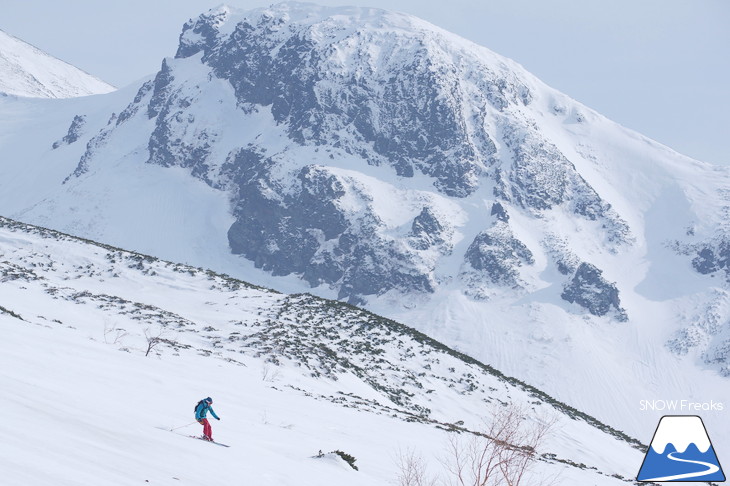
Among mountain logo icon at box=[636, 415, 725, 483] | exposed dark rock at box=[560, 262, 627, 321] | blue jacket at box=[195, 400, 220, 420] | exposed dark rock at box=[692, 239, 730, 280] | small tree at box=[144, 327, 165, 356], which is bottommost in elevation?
blue jacket at box=[195, 400, 220, 420]

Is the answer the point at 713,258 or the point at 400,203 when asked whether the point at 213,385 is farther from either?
the point at 713,258

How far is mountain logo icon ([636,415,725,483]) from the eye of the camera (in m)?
10.5

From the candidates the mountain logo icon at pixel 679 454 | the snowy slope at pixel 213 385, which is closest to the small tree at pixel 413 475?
the snowy slope at pixel 213 385

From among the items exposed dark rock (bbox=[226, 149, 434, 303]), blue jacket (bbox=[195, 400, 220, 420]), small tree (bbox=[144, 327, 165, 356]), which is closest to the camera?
blue jacket (bbox=[195, 400, 220, 420])

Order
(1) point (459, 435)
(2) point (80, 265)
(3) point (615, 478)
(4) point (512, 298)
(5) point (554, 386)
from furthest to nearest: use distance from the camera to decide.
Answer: (4) point (512, 298), (5) point (554, 386), (2) point (80, 265), (3) point (615, 478), (1) point (459, 435)

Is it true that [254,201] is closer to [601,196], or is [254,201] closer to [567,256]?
[567,256]

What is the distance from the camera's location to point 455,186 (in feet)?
621

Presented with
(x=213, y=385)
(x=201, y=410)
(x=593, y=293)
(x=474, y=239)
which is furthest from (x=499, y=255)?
(x=201, y=410)

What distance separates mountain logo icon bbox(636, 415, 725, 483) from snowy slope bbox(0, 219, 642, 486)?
685 cm

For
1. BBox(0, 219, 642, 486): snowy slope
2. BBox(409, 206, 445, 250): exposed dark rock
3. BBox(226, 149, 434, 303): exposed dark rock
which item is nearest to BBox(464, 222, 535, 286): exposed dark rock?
BBox(409, 206, 445, 250): exposed dark rock

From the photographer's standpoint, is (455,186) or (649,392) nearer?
(649,392)

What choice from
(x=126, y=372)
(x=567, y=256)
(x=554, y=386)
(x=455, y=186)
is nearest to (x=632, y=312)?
(x=567, y=256)

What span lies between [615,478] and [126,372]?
20993mm

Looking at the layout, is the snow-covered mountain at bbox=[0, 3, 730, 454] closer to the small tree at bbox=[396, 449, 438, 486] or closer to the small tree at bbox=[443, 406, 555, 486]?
the small tree at bbox=[443, 406, 555, 486]
